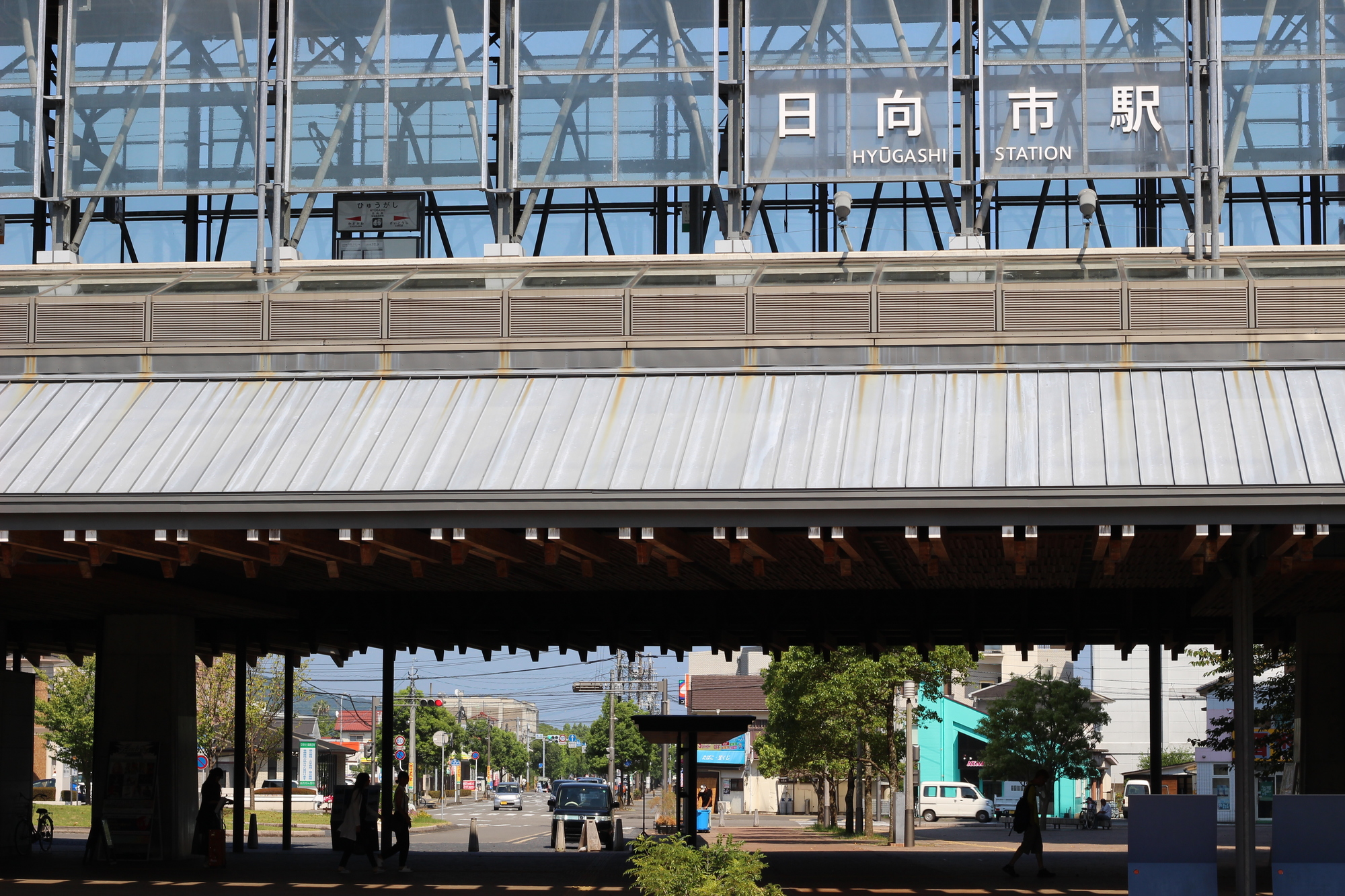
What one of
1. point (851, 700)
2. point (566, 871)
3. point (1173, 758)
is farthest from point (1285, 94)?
point (1173, 758)

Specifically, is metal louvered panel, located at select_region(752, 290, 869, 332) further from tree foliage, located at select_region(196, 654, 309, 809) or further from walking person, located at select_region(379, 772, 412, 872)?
tree foliage, located at select_region(196, 654, 309, 809)

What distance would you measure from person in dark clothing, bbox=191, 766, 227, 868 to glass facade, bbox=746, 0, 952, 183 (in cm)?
1371

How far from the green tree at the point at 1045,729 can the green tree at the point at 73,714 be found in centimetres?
3925

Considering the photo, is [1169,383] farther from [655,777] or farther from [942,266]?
[655,777]

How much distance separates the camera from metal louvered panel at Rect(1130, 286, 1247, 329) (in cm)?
1714

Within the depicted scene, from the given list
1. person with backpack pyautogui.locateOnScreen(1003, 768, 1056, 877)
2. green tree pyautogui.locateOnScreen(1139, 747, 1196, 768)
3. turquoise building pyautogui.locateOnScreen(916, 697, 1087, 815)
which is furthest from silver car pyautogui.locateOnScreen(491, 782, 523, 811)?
person with backpack pyautogui.locateOnScreen(1003, 768, 1056, 877)

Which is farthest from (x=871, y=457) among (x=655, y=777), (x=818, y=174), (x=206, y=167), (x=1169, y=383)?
(x=655, y=777)

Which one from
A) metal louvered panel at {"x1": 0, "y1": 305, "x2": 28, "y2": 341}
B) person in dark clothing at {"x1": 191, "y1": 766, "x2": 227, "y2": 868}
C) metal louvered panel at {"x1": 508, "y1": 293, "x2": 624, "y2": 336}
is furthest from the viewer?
person in dark clothing at {"x1": 191, "y1": 766, "x2": 227, "y2": 868}

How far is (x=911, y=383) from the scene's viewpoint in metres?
16.7

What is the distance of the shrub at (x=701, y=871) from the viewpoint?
14.5 meters

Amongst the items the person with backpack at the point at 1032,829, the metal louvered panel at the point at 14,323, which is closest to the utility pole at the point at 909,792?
the person with backpack at the point at 1032,829

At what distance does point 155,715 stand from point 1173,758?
7158 cm

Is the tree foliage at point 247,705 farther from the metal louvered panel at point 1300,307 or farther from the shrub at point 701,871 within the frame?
the metal louvered panel at point 1300,307

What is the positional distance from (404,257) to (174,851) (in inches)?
409
